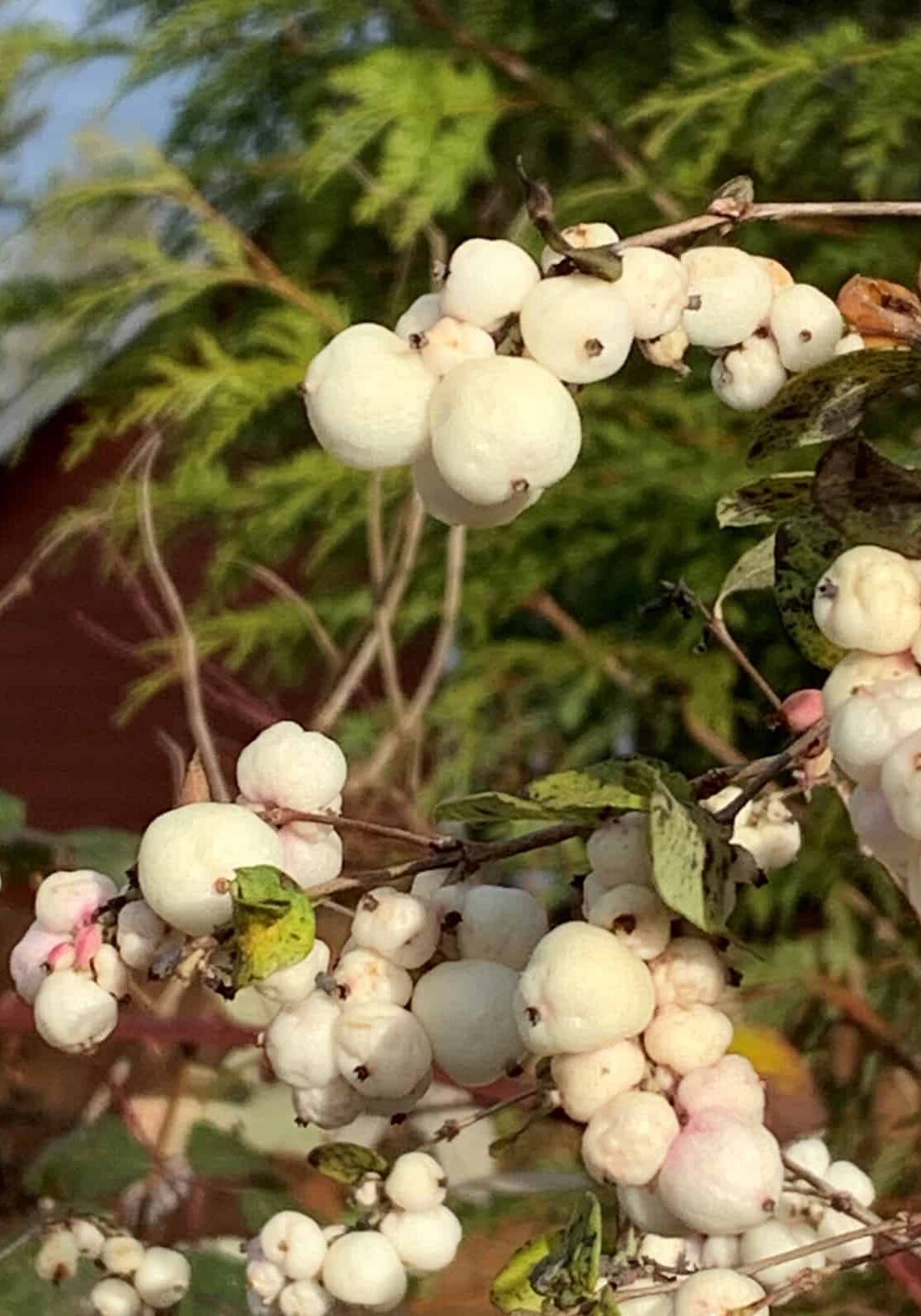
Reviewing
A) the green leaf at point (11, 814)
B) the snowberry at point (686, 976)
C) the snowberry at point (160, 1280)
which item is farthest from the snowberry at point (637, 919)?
the green leaf at point (11, 814)

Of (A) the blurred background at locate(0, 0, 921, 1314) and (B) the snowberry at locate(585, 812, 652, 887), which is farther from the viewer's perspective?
(A) the blurred background at locate(0, 0, 921, 1314)

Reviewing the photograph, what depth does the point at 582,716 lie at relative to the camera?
1336mm

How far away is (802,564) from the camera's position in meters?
0.26

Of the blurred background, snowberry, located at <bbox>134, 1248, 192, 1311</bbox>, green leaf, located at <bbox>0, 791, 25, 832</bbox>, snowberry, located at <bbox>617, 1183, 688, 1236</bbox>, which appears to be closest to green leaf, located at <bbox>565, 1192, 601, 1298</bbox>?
snowberry, located at <bbox>617, 1183, 688, 1236</bbox>

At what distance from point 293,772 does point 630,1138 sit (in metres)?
0.08

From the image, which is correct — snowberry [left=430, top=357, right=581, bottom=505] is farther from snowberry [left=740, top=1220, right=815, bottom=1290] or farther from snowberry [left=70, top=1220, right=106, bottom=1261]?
snowberry [left=70, top=1220, right=106, bottom=1261]

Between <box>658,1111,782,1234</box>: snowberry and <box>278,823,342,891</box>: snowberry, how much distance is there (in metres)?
0.07

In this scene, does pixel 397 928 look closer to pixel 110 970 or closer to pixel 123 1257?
pixel 110 970

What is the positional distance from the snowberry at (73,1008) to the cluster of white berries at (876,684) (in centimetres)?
13

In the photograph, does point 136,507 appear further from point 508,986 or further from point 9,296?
point 508,986

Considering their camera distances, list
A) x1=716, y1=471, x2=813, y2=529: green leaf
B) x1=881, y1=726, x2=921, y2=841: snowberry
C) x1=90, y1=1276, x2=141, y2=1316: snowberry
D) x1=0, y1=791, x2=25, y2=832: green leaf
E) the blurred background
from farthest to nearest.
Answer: the blurred background → x1=0, y1=791, x2=25, y2=832: green leaf → x1=90, y1=1276, x2=141, y2=1316: snowberry → x1=716, y1=471, x2=813, y2=529: green leaf → x1=881, y1=726, x2=921, y2=841: snowberry

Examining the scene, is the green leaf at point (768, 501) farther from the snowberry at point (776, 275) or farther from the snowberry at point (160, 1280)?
the snowberry at point (160, 1280)

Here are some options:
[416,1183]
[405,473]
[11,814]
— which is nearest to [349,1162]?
[416,1183]

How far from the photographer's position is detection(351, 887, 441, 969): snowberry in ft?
0.85
